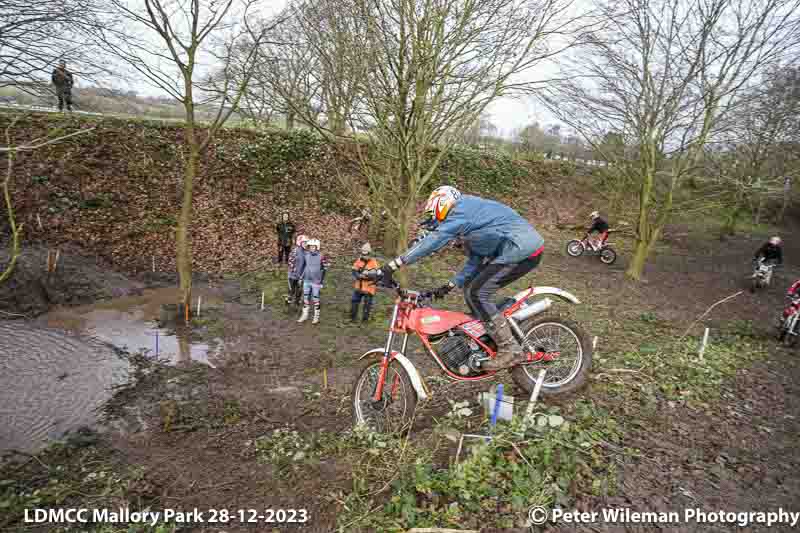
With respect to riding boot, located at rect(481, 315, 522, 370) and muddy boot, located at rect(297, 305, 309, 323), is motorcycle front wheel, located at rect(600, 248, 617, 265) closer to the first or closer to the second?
muddy boot, located at rect(297, 305, 309, 323)

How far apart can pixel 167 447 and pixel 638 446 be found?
15.6ft

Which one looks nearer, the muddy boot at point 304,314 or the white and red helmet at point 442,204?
the white and red helmet at point 442,204

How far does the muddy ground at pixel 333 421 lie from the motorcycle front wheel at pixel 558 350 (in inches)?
7.9

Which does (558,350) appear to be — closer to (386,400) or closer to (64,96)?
(386,400)

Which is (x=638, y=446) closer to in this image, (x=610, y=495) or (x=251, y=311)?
(x=610, y=495)

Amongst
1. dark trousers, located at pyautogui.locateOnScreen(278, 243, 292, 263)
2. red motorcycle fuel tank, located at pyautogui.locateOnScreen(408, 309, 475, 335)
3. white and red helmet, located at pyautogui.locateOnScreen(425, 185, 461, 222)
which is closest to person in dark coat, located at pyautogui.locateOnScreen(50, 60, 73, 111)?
white and red helmet, located at pyautogui.locateOnScreen(425, 185, 461, 222)

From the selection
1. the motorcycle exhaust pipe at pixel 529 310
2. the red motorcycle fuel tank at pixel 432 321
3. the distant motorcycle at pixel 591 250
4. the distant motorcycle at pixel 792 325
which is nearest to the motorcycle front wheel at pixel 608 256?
the distant motorcycle at pixel 591 250

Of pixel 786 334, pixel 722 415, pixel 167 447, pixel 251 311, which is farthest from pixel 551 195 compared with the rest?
pixel 167 447

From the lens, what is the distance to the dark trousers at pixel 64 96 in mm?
5727

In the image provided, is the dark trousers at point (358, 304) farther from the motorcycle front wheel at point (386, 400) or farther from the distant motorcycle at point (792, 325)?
the distant motorcycle at point (792, 325)

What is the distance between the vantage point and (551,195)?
28469 millimetres

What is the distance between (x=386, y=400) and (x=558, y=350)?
72.0 inches

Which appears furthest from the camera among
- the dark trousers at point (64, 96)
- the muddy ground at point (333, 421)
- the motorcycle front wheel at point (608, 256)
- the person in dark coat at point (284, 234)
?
the motorcycle front wheel at point (608, 256)

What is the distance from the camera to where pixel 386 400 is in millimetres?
4262
